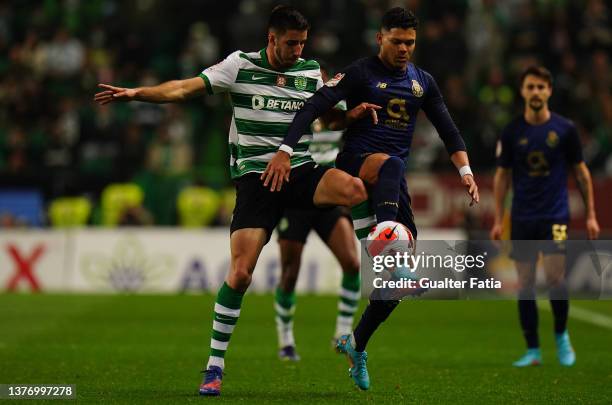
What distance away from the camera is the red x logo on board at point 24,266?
19.3m

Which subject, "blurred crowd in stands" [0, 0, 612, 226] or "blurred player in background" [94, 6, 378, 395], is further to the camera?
"blurred crowd in stands" [0, 0, 612, 226]

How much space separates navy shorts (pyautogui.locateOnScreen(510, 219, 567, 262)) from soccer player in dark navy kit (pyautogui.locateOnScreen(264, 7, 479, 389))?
8.14 ft

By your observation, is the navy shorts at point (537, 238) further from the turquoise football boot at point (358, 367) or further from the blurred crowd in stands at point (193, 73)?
the blurred crowd in stands at point (193, 73)

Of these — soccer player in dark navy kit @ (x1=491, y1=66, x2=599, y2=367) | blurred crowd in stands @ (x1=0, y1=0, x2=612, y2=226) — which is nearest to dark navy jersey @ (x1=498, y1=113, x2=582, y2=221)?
soccer player in dark navy kit @ (x1=491, y1=66, x2=599, y2=367)

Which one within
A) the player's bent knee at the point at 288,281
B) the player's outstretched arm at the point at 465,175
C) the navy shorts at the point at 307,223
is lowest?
the player's bent knee at the point at 288,281

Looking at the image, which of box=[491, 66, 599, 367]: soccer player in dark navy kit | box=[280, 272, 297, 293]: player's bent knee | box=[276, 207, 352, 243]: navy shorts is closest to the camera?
box=[491, 66, 599, 367]: soccer player in dark navy kit

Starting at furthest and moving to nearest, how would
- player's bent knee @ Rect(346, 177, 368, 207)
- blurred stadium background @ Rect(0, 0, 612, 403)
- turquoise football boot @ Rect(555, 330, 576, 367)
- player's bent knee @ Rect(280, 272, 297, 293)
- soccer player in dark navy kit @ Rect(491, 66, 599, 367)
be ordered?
blurred stadium background @ Rect(0, 0, 612, 403) → player's bent knee @ Rect(280, 272, 297, 293) → soccer player in dark navy kit @ Rect(491, 66, 599, 367) → turquoise football boot @ Rect(555, 330, 576, 367) → player's bent knee @ Rect(346, 177, 368, 207)

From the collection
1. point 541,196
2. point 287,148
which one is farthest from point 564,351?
point 287,148

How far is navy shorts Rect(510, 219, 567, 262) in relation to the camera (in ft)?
35.2

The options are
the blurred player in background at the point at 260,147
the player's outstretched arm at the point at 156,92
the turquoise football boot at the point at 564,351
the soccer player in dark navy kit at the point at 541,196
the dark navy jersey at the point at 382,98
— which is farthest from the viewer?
the soccer player in dark navy kit at the point at 541,196

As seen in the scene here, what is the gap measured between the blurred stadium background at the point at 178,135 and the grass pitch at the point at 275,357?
0.59 ft

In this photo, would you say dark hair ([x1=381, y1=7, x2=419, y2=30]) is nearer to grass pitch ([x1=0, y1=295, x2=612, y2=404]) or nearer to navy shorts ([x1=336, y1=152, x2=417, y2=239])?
navy shorts ([x1=336, y1=152, x2=417, y2=239])

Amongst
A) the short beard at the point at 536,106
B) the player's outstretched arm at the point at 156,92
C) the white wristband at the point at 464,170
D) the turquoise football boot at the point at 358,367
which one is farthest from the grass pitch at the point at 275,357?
the short beard at the point at 536,106

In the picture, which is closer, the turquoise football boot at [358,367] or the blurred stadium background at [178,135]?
the turquoise football boot at [358,367]
